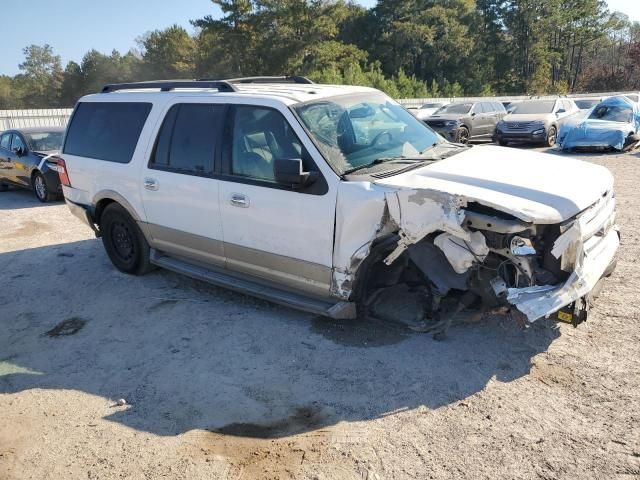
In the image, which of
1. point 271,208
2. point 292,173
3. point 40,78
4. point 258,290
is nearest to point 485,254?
point 292,173

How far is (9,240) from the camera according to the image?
816cm

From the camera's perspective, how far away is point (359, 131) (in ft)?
15.1

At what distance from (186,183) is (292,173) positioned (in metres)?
1.51

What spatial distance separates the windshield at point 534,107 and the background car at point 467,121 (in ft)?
2.92

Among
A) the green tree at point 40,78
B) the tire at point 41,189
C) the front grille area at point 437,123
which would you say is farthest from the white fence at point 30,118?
the green tree at point 40,78

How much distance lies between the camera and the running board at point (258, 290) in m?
4.21

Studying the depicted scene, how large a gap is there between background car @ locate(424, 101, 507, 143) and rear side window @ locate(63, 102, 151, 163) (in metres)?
12.5

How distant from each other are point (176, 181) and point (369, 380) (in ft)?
8.99

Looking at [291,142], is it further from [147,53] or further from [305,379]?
[147,53]

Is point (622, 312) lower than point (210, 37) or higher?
lower

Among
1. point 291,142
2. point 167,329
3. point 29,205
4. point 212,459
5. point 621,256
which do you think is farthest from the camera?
point 29,205

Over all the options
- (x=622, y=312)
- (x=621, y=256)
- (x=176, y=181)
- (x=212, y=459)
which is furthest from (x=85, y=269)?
(x=621, y=256)

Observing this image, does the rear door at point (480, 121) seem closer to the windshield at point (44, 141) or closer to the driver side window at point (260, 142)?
the windshield at point (44, 141)

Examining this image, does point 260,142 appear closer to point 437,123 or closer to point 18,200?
point 18,200
